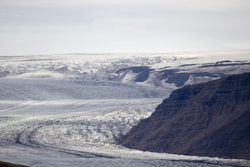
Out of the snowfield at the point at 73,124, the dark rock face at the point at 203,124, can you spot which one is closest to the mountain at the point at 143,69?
the snowfield at the point at 73,124

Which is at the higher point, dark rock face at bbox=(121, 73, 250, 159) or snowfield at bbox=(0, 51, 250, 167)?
dark rock face at bbox=(121, 73, 250, 159)

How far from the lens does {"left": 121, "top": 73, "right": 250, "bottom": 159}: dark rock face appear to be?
17.1 metres

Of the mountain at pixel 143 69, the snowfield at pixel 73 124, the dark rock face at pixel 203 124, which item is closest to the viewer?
the snowfield at pixel 73 124

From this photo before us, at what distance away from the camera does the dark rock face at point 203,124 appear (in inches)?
673

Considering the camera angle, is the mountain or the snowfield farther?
the mountain

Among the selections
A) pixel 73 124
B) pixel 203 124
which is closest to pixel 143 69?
pixel 73 124

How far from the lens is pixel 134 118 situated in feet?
89.2

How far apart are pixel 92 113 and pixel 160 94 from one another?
54.9 ft

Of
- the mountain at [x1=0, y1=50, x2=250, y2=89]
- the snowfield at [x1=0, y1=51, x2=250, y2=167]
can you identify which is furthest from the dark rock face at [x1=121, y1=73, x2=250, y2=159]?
the mountain at [x1=0, y1=50, x2=250, y2=89]

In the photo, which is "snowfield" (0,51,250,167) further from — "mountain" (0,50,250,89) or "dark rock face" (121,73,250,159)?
"mountain" (0,50,250,89)

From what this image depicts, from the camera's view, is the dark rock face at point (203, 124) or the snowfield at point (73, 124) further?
the dark rock face at point (203, 124)

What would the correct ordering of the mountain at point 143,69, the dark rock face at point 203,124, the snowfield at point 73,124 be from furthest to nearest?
the mountain at point 143,69, the dark rock face at point 203,124, the snowfield at point 73,124

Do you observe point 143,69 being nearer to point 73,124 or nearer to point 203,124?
point 73,124

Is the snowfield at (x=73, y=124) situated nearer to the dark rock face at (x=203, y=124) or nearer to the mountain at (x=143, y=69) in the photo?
the dark rock face at (x=203, y=124)
